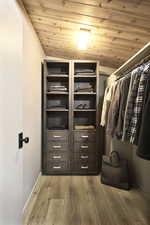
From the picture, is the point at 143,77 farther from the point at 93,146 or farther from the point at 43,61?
the point at 43,61

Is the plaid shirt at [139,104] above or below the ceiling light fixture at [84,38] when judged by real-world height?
below

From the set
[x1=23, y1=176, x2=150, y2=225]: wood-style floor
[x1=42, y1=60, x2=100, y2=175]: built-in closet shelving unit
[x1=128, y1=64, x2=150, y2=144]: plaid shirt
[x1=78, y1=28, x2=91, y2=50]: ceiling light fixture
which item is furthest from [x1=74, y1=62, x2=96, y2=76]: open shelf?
[x1=23, y1=176, x2=150, y2=225]: wood-style floor

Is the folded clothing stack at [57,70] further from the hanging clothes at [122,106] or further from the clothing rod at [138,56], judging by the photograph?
the hanging clothes at [122,106]

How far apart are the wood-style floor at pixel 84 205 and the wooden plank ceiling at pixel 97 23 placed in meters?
2.00

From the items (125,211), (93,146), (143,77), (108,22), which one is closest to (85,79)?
(93,146)

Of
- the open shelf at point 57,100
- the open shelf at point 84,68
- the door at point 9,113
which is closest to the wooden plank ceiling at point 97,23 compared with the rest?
the open shelf at point 84,68

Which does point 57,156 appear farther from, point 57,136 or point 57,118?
point 57,118

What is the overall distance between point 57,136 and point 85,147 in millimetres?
529

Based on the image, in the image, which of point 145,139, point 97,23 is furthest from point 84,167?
point 97,23

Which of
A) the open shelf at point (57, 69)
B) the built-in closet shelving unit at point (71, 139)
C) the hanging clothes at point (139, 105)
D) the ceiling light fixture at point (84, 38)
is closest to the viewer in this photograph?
the hanging clothes at point (139, 105)

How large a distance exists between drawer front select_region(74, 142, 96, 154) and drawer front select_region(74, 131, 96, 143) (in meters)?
0.07

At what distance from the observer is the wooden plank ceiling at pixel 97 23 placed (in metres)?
1.62

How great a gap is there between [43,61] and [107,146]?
197 centimetres

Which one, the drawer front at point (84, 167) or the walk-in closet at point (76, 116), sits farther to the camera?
the drawer front at point (84, 167)
